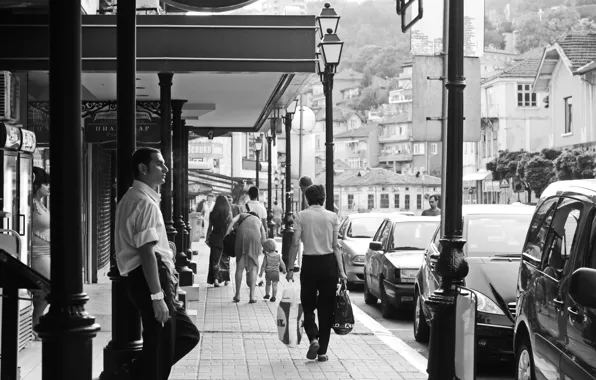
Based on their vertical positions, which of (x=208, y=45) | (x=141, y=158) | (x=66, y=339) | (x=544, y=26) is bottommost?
(x=66, y=339)

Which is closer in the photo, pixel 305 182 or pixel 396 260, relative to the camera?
pixel 305 182

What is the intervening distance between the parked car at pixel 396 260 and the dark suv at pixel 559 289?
6.56 meters

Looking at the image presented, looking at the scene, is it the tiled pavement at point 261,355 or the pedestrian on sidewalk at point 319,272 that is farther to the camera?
the pedestrian on sidewalk at point 319,272

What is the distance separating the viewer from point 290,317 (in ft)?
35.8

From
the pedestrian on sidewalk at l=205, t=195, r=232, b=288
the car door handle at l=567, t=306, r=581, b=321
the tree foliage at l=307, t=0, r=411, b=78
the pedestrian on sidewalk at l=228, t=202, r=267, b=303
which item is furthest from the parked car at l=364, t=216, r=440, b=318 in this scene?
the tree foliage at l=307, t=0, r=411, b=78

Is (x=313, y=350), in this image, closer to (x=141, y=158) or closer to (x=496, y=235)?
(x=496, y=235)

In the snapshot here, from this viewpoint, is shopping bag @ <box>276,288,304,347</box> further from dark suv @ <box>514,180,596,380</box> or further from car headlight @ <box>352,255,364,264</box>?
car headlight @ <box>352,255,364,264</box>

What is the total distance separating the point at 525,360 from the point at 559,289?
3.73 ft

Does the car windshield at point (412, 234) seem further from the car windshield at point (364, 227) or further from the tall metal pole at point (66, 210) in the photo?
the tall metal pole at point (66, 210)

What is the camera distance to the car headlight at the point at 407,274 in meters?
15.0

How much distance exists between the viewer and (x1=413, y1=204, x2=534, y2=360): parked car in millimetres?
9789

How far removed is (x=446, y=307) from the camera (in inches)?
293

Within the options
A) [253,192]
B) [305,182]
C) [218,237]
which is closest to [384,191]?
[218,237]

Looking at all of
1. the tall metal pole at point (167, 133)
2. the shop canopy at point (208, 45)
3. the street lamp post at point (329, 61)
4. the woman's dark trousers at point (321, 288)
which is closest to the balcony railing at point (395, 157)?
the tall metal pole at point (167, 133)
